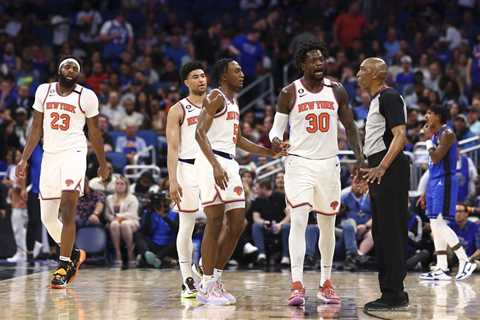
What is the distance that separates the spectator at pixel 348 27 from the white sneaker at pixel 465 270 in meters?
9.29

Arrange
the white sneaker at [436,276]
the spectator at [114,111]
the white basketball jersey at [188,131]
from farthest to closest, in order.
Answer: the spectator at [114,111]
the white sneaker at [436,276]
the white basketball jersey at [188,131]

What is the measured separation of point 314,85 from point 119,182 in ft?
19.6

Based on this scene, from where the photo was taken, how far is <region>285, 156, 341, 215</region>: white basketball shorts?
8906 millimetres

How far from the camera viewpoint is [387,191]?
8.57 metres

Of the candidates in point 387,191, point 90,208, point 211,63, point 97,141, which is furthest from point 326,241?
point 211,63

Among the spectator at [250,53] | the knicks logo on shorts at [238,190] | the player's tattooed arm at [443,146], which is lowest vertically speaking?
the knicks logo on shorts at [238,190]

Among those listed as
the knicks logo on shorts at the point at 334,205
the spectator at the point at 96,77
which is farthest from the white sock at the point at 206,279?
the spectator at the point at 96,77

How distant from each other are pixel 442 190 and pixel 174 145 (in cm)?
371

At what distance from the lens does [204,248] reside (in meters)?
8.95

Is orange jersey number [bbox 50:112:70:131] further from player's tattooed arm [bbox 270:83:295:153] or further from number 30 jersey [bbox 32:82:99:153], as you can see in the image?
player's tattooed arm [bbox 270:83:295:153]

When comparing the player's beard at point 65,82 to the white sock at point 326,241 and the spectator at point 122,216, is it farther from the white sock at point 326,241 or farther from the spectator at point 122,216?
the spectator at point 122,216

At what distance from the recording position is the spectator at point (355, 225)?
13438mm

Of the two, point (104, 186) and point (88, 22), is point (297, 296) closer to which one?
point (104, 186)

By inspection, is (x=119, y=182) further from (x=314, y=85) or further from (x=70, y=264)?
(x=314, y=85)
